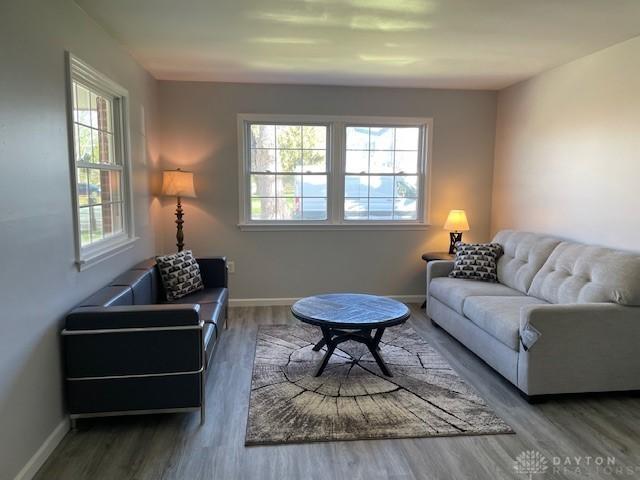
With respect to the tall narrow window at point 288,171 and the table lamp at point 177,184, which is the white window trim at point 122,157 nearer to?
the table lamp at point 177,184

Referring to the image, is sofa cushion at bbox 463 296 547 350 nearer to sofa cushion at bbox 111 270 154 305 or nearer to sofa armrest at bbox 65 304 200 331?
sofa armrest at bbox 65 304 200 331

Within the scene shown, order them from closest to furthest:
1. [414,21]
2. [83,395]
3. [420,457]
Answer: [420,457] < [83,395] < [414,21]

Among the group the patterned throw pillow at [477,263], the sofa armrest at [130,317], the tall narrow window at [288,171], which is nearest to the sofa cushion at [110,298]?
the sofa armrest at [130,317]

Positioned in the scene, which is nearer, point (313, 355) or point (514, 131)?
point (313, 355)

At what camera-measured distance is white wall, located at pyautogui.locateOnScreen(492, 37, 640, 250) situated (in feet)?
11.1

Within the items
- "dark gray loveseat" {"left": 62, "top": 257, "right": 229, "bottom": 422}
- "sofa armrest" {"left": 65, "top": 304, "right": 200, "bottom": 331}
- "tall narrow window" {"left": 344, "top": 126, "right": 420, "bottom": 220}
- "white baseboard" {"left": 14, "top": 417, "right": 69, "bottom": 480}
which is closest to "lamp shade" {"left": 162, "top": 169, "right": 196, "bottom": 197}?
"tall narrow window" {"left": 344, "top": 126, "right": 420, "bottom": 220}

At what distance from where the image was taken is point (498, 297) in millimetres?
3672

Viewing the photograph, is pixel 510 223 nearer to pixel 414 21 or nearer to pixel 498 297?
pixel 498 297

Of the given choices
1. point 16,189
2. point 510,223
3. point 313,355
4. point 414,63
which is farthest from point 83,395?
point 510,223

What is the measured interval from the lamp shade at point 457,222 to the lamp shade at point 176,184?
275 cm

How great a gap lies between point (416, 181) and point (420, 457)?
3498 mm

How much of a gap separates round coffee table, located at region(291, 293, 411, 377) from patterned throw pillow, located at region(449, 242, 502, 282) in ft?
3.67

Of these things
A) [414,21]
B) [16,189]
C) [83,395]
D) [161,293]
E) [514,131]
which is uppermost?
[414,21]

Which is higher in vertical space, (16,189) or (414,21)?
(414,21)
